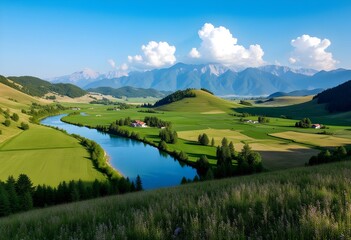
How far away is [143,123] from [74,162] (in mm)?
101091

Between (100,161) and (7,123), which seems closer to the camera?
(100,161)

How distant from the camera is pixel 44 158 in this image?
8044 cm

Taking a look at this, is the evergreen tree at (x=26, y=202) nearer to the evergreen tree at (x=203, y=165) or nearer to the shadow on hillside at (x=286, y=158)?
the evergreen tree at (x=203, y=165)

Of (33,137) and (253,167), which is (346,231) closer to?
(253,167)

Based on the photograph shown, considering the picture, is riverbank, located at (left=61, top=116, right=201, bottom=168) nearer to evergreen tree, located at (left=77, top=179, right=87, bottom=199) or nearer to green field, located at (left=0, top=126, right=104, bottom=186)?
green field, located at (left=0, top=126, right=104, bottom=186)

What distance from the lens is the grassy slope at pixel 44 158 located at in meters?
63.8

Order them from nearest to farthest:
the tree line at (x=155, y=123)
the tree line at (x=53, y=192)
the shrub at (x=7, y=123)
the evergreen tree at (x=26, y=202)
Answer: the evergreen tree at (x=26, y=202) → the tree line at (x=53, y=192) → the shrub at (x=7, y=123) → the tree line at (x=155, y=123)

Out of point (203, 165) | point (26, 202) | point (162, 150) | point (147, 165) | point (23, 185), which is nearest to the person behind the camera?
point (26, 202)

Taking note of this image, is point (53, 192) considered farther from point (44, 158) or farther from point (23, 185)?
point (44, 158)

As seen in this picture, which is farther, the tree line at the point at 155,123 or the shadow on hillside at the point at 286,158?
the tree line at the point at 155,123

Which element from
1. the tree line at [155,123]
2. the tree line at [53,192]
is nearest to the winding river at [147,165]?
the tree line at [53,192]

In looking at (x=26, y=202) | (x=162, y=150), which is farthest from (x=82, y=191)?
(x=162, y=150)

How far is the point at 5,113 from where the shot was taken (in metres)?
147

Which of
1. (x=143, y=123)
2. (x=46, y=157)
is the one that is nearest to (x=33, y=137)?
(x=46, y=157)
